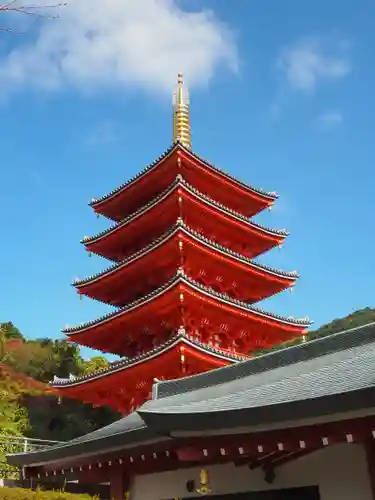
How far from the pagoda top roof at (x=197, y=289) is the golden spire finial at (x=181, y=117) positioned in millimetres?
9116

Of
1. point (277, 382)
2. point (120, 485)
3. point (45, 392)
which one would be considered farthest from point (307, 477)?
point (45, 392)

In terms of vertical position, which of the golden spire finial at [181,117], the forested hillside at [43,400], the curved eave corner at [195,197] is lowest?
the forested hillside at [43,400]

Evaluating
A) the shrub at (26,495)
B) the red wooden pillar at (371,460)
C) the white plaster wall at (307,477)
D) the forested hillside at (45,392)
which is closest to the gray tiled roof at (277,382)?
the red wooden pillar at (371,460)

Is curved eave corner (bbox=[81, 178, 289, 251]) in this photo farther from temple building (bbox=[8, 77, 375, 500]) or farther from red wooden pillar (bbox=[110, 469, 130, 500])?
red wooden pillar (bbox=[110, 469, 130, 500])

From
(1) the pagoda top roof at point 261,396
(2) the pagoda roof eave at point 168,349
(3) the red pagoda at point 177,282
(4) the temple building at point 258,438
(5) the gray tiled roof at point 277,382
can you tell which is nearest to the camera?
(1) the pagoda top roof at point 261,396

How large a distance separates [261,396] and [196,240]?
13.7 metres

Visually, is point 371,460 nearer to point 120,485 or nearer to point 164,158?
point 120,485

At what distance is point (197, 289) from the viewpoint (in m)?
20.5

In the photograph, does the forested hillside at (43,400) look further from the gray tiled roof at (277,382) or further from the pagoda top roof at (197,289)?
the gray tiled roof at (277,382)

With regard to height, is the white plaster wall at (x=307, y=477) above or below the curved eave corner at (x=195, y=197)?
below

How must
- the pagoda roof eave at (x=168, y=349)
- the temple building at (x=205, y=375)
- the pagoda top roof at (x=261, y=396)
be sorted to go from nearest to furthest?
the pagoda top roof at (x=261, y=396) → the temple building at (x=205, y=375) → the pagoda roof eave at (x=168, y=349)

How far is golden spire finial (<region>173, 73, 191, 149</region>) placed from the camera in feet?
91.8

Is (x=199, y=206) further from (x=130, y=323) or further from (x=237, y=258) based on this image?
(x=130, y=323)

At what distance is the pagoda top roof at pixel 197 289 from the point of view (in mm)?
20141
